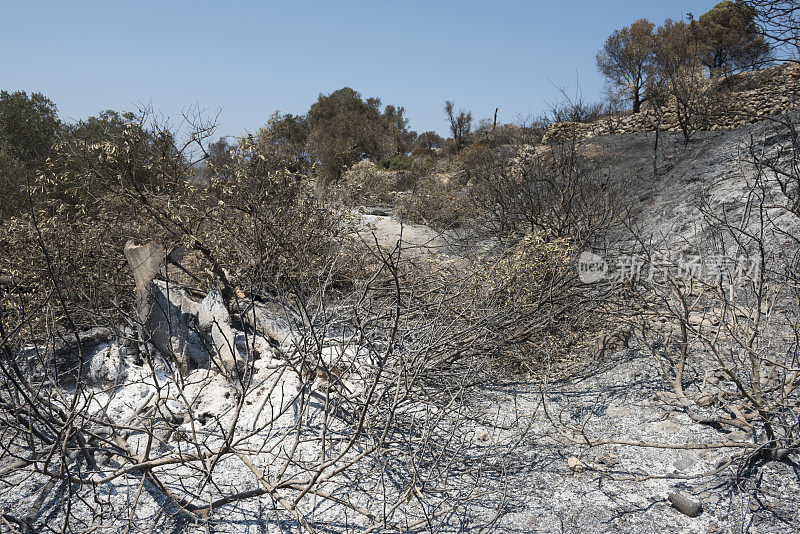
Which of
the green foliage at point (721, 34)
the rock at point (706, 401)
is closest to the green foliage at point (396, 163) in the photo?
the green foliage at point (721, 34)

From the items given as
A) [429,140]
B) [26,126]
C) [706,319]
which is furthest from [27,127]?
[429,140]

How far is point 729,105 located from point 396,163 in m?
11.1

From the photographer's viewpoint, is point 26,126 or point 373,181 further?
point 373,181

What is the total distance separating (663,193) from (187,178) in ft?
27.9

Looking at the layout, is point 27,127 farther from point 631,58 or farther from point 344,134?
point 631,58

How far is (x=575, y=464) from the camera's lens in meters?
3.23

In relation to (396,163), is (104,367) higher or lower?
lower

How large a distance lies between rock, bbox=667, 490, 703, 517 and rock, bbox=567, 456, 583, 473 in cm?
53

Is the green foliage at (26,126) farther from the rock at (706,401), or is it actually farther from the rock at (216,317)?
the rock at (706,401)

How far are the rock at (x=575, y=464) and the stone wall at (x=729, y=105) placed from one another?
931 centimetres

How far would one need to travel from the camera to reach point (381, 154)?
22.0 m

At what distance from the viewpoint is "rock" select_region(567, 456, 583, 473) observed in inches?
126

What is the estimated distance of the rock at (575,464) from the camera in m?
3.19

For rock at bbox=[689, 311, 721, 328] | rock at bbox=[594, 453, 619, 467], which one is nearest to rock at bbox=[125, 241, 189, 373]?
rock at bbox=[594, 453, 619, 467]
